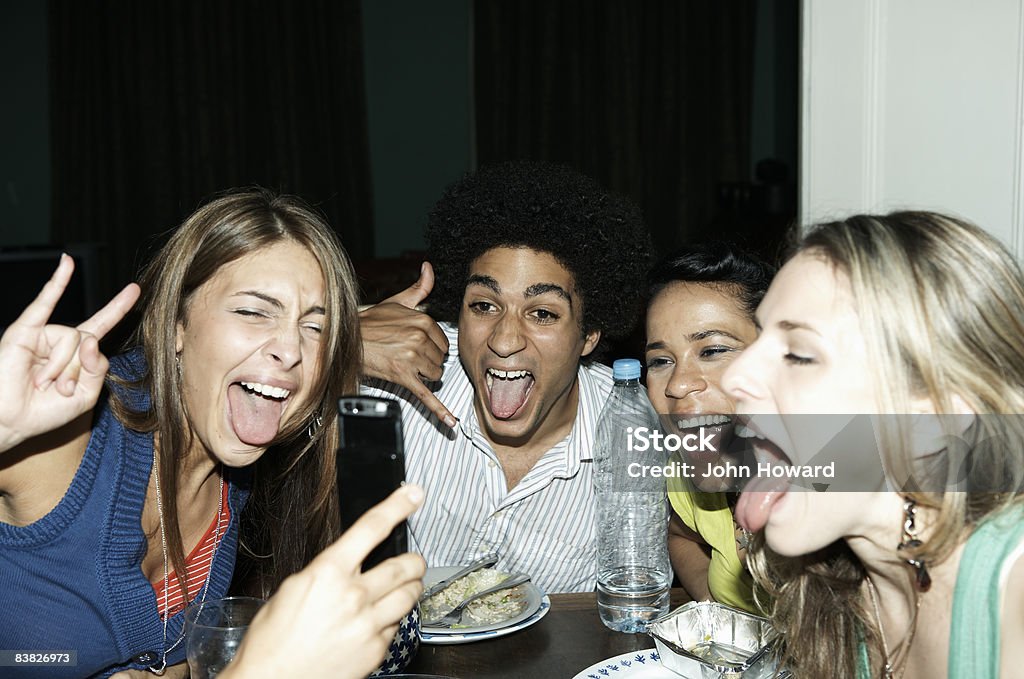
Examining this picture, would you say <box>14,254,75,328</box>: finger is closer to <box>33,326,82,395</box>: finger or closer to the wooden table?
<box>33,326,82,395</box>: finger

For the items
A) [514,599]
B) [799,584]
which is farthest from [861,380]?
[514,599]

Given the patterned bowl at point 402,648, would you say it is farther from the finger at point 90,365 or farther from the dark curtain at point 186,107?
the dark curtain at point 186,107

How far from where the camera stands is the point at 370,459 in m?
1.28

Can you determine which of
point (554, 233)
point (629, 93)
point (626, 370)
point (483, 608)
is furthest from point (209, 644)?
point (629, 93)

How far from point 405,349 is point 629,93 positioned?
19.5 ft

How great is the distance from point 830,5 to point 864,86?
25 centimetres

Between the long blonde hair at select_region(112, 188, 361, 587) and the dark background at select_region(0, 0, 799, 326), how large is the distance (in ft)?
17.0

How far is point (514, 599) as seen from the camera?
1.83 m

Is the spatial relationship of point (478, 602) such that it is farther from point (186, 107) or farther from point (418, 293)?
point (186, 107)

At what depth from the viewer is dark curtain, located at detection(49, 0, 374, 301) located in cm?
731

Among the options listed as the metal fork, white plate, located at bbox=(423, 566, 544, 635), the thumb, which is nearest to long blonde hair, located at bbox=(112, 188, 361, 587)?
white plate, located at bbox=(423, 566, 544, 635)

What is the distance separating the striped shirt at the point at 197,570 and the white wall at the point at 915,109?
5.56ft

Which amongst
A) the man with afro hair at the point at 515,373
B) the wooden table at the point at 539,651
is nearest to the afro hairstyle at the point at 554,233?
the man with afro hair at the point at 515,373

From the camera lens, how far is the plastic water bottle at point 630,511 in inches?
71.4
